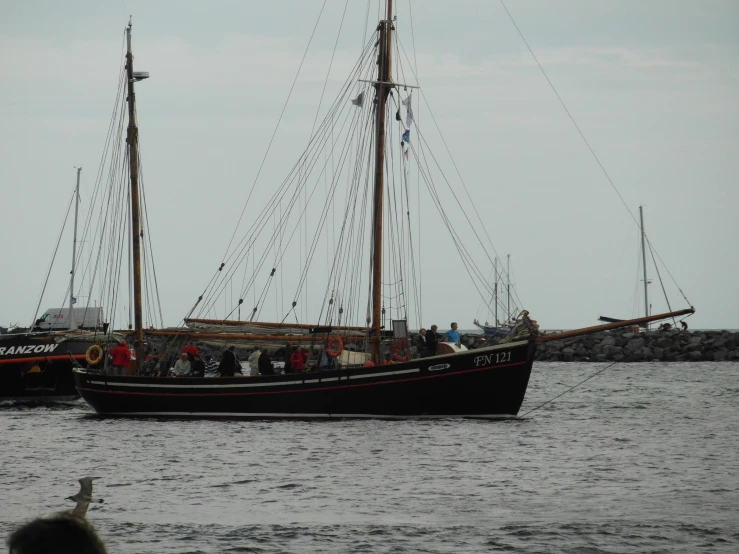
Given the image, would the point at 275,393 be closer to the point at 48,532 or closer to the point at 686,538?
the point at 686,538

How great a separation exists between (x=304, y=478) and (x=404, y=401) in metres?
10.8

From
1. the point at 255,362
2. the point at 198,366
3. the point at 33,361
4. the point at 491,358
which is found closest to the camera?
the point at 491,358

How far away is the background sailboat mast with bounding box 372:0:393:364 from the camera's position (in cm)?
3584

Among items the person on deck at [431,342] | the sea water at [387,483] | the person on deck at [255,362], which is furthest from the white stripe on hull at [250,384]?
the person on deck at [431,342]

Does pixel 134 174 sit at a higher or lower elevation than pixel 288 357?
higher

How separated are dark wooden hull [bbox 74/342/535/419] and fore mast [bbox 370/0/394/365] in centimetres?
253

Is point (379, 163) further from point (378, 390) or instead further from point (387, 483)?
point (387, 483)

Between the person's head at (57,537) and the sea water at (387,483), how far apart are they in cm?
1148

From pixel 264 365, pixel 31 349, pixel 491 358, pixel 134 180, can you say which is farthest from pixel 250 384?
pixel 31 349

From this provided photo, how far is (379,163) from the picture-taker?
121 feet

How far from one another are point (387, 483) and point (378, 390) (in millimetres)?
11209

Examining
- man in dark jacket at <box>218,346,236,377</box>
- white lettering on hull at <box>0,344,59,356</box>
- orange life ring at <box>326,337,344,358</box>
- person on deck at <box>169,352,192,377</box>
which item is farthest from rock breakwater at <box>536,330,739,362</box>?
orange life ring at <box>326,337,344,358</box>

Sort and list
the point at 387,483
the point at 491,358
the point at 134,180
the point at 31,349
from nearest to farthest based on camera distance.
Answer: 1. the point at 387,483
2. the point at 491,358
3. the point at 134,180
4. the point at 31,349

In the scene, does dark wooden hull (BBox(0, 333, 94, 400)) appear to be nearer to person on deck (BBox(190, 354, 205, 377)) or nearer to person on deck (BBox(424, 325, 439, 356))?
person on deck (BBox(190, 354, 205, 377))
